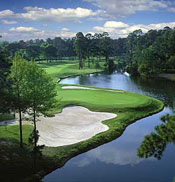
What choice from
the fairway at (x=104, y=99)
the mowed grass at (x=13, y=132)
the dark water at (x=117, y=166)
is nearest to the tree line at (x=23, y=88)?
the mowed grass at (x=13, y=132)

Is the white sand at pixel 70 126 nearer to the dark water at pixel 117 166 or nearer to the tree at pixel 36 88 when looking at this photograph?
the dark water at pixel 117 166

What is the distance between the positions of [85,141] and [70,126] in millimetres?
6389

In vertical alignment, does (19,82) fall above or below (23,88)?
above

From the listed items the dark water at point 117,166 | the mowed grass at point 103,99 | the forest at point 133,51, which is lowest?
the dark water at point 117,166

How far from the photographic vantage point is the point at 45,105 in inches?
1201

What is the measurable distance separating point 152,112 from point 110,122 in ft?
35.1

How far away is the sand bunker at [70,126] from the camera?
34.1 m

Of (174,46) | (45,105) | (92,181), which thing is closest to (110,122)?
(45,105)

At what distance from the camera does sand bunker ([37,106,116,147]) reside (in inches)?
1341

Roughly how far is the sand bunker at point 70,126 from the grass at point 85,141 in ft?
4.74

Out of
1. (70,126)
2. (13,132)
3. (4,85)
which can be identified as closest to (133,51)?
(70,126)

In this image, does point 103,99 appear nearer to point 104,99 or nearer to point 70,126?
point 104,99

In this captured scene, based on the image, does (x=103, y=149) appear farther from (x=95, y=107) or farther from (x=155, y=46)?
(x=155, y=46)

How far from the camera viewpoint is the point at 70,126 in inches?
1549
